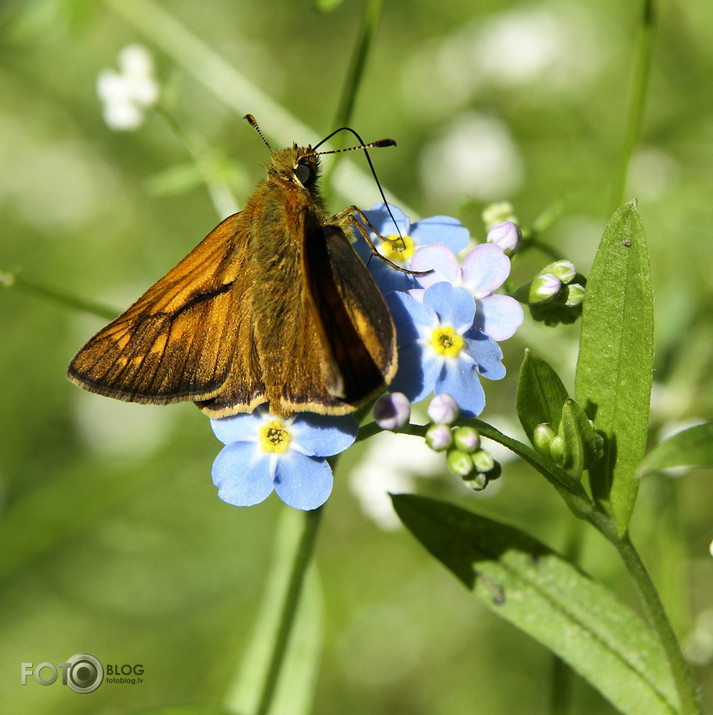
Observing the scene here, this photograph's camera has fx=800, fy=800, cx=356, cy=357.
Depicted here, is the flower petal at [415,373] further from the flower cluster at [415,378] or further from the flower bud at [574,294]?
the flower bud at [574,294]

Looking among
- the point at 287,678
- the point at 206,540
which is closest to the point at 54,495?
the point at 206,540

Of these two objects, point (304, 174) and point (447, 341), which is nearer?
point (447, 341)

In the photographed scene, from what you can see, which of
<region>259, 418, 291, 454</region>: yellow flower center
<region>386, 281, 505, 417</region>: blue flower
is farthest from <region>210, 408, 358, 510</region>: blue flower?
<region>386, 281, 505, 417</region>: blue flower

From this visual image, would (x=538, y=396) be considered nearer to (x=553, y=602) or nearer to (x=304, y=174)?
(x=553, y=602)

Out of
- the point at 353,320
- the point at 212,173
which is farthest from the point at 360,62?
the point at 353,320

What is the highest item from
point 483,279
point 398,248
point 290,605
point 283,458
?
point 398,248

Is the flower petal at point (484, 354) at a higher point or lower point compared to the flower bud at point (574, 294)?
lower

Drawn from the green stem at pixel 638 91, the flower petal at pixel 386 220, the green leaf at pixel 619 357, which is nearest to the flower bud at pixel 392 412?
the green leaf at pixel 619 357
